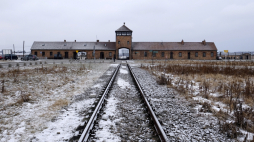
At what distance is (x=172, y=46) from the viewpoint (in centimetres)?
5400

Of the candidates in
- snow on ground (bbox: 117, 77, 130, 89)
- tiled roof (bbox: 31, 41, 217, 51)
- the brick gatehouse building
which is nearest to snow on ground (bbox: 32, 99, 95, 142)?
snow on ground (bbox: 117, 77, 130, 89)

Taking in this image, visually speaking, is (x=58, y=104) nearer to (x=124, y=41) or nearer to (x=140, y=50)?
(x=124, y=41)

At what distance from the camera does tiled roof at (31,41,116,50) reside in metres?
53.4

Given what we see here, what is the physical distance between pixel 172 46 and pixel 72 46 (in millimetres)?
30820

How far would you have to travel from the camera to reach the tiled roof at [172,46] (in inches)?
2098

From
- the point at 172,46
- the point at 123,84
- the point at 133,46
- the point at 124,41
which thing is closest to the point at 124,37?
the point at 124,41

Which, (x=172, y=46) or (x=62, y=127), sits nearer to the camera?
(x=62, y=127)

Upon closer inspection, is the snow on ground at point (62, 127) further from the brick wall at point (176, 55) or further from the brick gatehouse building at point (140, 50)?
the brick wall at point (176, 55)

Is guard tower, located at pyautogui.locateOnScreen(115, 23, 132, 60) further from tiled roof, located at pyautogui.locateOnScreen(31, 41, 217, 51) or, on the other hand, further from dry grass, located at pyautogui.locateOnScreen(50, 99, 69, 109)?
dry grass, located at pyautogui.locateOnScreen(50, 99, 69, 109)

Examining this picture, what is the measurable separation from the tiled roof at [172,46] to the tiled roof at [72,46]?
8.23 meters

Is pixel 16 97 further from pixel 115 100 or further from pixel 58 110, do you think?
pixel 115 100

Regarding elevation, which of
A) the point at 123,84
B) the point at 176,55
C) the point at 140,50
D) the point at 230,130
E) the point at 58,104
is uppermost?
the point at 140,50

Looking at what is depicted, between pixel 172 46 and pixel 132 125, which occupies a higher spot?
pixel 172 46

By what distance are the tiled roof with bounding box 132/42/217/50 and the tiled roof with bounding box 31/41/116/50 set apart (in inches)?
324
